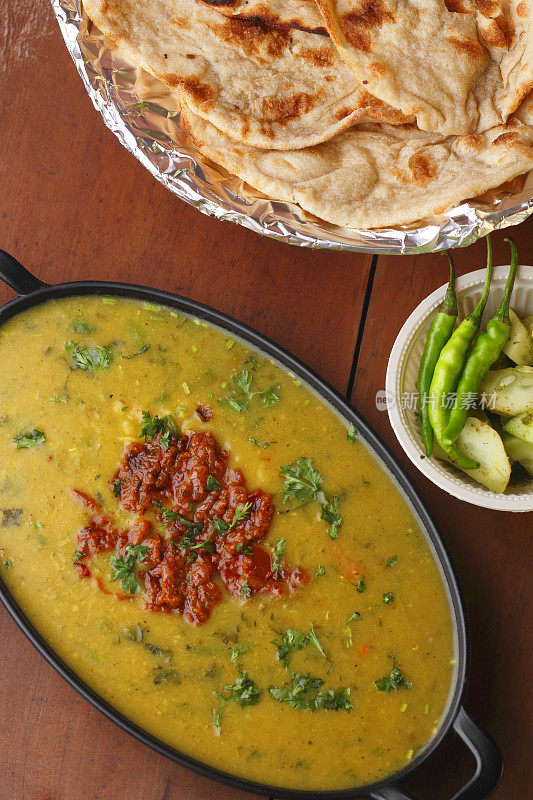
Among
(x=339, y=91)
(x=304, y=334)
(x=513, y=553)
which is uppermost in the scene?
(x=339, y=91)

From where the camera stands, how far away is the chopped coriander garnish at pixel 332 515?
2.35 metres

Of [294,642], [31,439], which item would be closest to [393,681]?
[294,642]

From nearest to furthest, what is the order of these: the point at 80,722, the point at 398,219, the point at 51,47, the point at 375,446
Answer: the point at 398,219 → the point at 375,446 → the point at 80,722 → the point at 51,47

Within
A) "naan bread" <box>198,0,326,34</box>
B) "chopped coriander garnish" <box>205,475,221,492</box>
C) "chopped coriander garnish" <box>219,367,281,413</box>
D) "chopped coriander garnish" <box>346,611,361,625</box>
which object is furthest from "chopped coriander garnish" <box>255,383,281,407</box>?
"naan bread" <box>198,0,326,34</box>

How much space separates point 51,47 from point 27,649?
7.67 ft

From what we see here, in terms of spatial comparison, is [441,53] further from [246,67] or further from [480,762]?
[480,762]

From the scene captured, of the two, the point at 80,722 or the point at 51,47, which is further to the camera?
the point at 51,47

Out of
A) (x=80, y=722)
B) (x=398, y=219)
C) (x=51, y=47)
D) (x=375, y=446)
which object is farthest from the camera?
(x=51, y=47)

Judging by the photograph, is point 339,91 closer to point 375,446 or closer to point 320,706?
point 375,446

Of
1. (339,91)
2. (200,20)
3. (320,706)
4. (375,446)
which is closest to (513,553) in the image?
(375,446)

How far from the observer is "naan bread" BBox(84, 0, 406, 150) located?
→ 216 cm

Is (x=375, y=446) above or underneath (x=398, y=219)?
underneath

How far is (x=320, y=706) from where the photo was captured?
234 centimetres

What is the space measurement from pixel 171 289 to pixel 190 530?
0.91 meters
